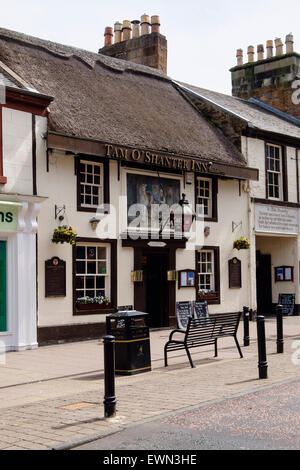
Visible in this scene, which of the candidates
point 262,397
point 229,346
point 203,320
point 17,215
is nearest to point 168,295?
point 229,346

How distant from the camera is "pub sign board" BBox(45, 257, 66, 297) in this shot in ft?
51.5

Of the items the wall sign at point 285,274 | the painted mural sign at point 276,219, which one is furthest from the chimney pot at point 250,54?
the wall sign at point 285,274

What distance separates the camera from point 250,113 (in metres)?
24.8

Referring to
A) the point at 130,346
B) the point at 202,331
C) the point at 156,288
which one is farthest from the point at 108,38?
the point at 130,346

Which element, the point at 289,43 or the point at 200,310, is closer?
the point at 200,310

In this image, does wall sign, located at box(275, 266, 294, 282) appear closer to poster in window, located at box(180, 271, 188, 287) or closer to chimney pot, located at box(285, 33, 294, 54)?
poster in window, located at box(180, 271, 188, 287)

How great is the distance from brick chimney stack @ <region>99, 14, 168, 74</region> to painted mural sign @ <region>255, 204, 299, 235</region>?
6.84 m

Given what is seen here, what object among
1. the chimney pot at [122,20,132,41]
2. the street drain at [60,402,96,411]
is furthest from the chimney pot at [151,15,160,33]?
the street drain at [60,402,96,411]

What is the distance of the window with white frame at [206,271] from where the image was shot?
20.5 m

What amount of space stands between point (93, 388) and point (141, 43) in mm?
18339

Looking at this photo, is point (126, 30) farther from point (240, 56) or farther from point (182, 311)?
point (182, 311)

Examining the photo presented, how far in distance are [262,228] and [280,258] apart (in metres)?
2.80

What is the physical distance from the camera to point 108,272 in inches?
690
